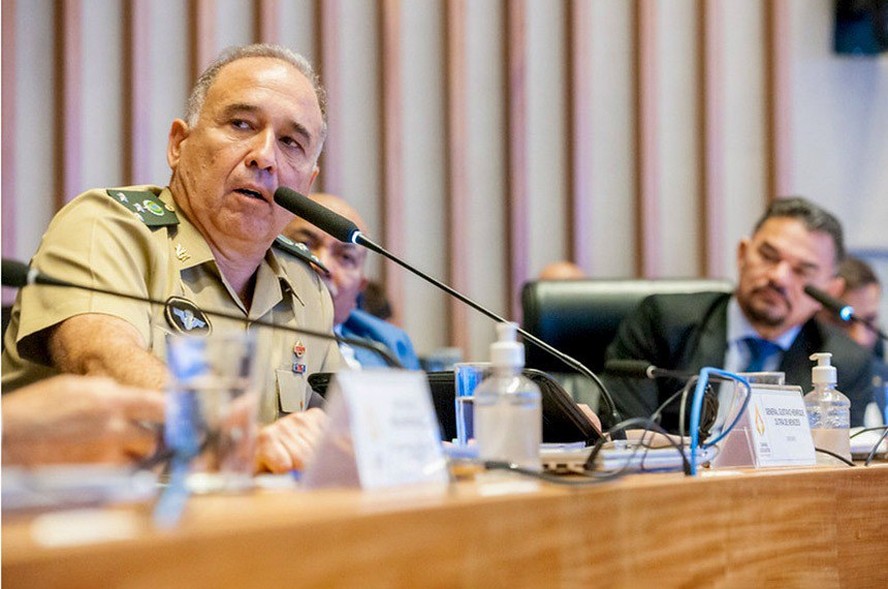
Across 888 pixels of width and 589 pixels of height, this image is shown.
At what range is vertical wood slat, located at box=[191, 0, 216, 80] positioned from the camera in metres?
3.60

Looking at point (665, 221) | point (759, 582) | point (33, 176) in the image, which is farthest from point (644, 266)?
point (759, 582)

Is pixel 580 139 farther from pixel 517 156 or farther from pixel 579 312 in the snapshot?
pixel 579 312

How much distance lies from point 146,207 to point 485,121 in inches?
90.9

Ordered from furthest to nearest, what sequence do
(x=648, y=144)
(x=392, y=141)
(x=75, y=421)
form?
(x=648, y=144), (x=392, y=141), (x=75, y=421)

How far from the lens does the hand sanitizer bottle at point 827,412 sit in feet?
5.15

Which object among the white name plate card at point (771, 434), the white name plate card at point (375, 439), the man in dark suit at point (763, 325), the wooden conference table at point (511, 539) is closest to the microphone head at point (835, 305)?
the man in dark suit at point (763, 325)

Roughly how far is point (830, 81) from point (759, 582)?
3693 millimetres

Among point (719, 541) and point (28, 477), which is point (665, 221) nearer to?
point (719, 541)

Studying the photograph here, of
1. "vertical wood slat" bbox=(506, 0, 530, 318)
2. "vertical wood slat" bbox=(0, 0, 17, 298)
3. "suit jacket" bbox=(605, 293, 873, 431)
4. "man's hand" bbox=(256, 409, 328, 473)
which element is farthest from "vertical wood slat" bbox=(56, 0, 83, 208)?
"man's hand" bbox=(256, 409, 328, 473)

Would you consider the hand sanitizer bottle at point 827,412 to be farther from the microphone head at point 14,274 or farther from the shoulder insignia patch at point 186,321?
the microphone head at point 14,274

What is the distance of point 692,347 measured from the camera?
310 centimetres

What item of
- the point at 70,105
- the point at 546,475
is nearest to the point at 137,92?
the point at 70,105

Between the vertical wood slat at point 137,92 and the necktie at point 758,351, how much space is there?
6.33 ft

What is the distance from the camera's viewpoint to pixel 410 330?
13.0 feet
